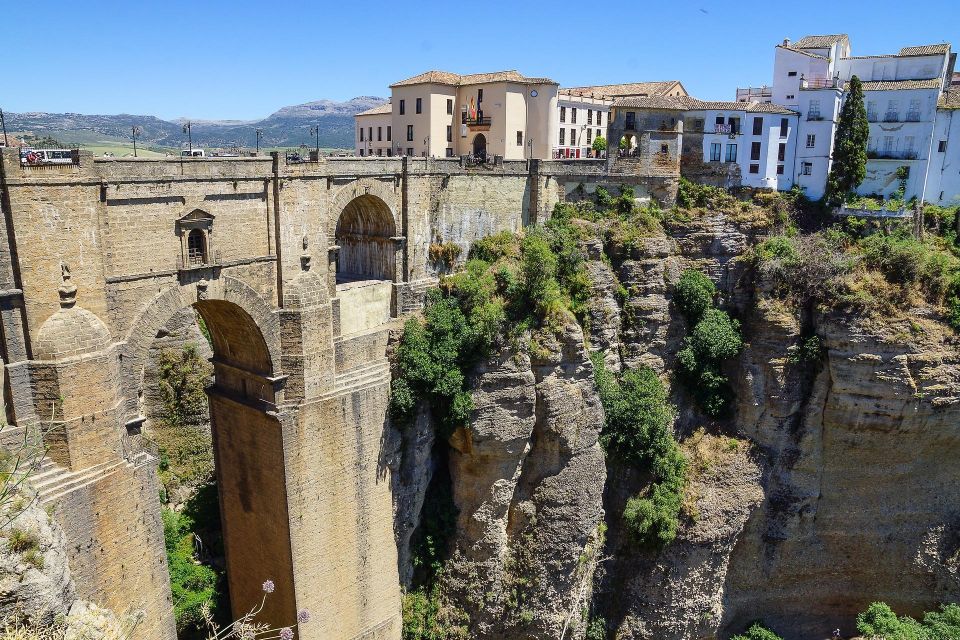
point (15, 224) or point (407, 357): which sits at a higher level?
point (15, 224)

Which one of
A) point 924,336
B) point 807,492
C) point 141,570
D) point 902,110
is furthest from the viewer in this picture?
point 902,110

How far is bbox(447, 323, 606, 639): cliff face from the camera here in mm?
24453

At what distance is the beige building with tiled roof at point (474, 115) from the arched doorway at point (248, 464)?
16.3m

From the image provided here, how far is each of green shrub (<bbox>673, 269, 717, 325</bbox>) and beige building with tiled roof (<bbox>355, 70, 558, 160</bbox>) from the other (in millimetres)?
9464

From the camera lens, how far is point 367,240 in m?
25.0

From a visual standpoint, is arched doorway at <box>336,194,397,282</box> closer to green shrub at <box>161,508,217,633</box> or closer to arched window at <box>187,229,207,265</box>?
arched window at <box>187,229,207,265</box>

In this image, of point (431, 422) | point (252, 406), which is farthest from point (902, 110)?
point (252, 406)

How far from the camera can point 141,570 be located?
57.4 ft

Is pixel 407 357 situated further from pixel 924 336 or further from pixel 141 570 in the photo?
pixel 924 336

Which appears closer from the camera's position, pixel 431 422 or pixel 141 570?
pixel 141 570

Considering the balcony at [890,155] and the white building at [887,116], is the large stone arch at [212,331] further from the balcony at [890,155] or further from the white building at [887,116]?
the balcony at [890,155]

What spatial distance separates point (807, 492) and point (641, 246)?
12.6m

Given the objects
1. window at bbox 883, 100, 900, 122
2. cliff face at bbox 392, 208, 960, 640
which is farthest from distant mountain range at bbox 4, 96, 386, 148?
window at bbox 883, 100, 900, 122

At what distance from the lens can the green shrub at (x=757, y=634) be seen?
30911 millimetres
